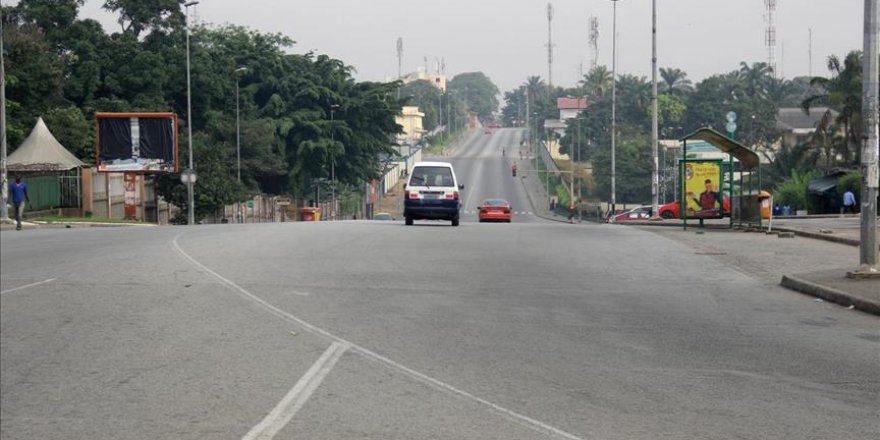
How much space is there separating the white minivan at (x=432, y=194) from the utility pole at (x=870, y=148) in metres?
17.8

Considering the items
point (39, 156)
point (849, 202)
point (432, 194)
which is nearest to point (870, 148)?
point (432, 194)

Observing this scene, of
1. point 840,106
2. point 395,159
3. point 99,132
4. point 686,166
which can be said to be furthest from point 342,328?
point 395,159

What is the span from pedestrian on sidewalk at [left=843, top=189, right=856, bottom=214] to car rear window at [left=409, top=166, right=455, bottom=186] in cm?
2233

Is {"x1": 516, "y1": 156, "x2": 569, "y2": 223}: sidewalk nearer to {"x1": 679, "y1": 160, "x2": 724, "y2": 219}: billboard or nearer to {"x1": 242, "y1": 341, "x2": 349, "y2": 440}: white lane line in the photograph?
{"x1": 679, "y1": 160, "x2": 724, "y2": 219}: billboard

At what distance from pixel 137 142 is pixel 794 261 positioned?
44.1 m

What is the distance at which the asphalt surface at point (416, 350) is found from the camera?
892 cm

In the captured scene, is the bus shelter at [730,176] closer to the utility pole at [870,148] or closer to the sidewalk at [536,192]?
the utility pole at [870,148]

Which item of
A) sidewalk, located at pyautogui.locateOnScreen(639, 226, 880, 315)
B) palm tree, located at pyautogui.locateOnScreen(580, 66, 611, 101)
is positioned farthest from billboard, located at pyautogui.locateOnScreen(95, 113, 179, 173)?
palm tree, located at pyautogui.locateOnScreen(580, 66, 611, 101)

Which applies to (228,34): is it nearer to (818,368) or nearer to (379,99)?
(379,99)

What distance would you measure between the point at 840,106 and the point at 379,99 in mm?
35646

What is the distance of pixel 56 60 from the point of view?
6381 centimetres

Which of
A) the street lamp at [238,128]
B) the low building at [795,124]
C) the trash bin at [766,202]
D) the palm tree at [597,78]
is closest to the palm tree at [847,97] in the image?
the trash bin at [766,202]

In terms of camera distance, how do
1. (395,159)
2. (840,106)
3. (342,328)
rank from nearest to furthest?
(342,328)
(840,106)
(395,159)

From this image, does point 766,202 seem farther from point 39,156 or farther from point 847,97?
point 847,97
